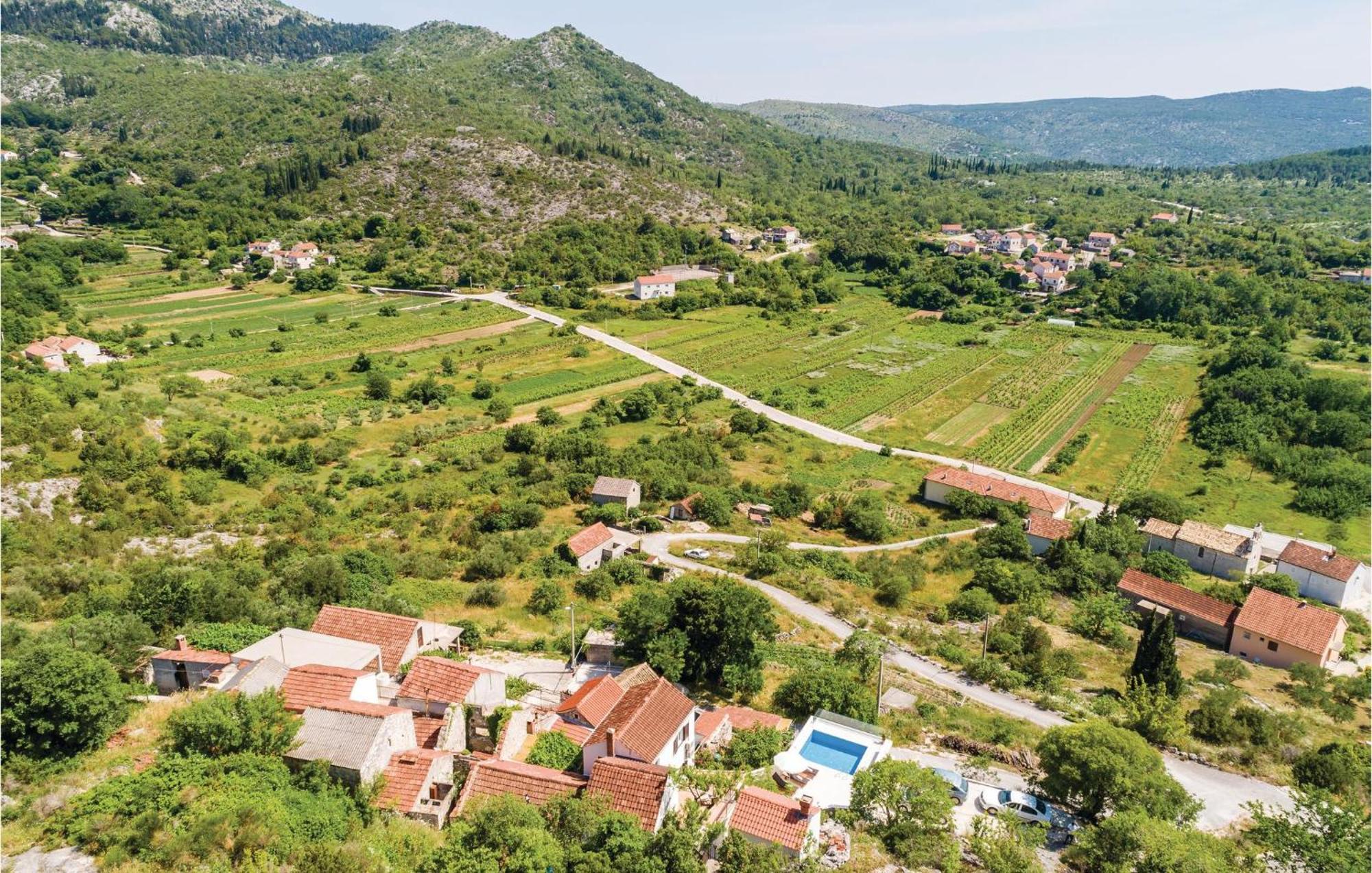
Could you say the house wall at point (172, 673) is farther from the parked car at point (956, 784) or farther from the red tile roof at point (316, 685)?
the parked car at point (956, 784)

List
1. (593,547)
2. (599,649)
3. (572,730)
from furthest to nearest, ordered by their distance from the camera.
→ (593,547) < (599,649) < (572,730)

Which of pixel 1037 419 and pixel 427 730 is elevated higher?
pixel 427 730

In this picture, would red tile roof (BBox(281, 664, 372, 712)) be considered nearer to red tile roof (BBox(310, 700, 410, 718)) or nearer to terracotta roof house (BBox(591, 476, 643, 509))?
red tile roof (BBox(310, 700, 410, 718))

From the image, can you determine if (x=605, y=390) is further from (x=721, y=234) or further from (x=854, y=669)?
(x=721, y=234)

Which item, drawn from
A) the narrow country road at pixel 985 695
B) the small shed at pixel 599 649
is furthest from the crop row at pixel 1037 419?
the small shed at pixel 599 649

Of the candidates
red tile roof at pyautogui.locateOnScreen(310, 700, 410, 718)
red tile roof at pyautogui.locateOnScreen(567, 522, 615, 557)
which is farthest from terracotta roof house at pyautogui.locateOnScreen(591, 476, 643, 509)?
red tile roof at pyautogui.locateOnScreen(310, 700, 410, 718)

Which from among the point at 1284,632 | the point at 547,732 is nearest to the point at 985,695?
the point at 1284,632

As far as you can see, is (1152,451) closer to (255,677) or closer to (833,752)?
(833,752)
